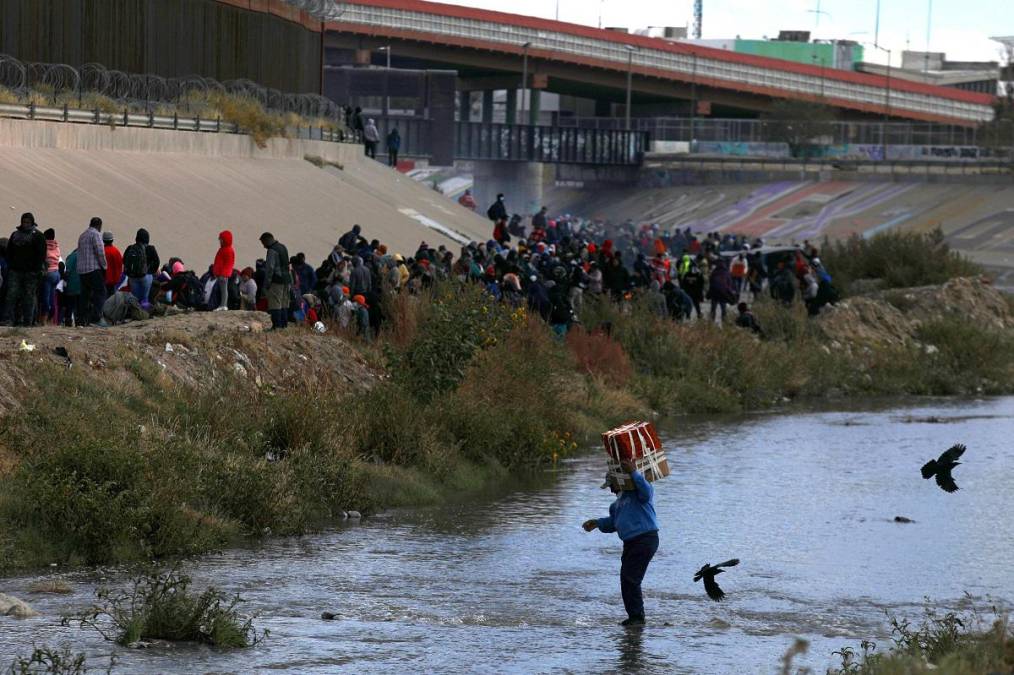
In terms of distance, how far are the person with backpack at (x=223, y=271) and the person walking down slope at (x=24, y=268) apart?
3.14 m

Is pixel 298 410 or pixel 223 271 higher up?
pixel 223 271

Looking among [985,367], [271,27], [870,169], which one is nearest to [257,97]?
[271,27]

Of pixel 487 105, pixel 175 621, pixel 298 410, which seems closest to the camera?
pixel 175 621

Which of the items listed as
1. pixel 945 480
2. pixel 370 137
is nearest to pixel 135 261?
pixel 945 480

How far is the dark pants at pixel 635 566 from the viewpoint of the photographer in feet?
39.3

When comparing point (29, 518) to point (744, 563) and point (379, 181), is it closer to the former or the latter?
point (744, 563)

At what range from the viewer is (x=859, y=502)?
19312 mm

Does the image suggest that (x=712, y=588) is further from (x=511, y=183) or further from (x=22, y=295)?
(x=511, y=183)

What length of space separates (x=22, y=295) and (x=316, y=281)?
572cm

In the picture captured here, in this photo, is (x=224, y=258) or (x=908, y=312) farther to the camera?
(x=908, y=312)

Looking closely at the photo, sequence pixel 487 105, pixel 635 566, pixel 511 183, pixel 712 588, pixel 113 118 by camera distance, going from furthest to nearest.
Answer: pixel 487 105, pixel 511 183, pixel 113 118, pixel 712 588, pixel 635 566

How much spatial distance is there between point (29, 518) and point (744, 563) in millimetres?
5940

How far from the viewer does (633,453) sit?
1182 cm

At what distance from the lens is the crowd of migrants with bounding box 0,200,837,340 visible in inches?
779
